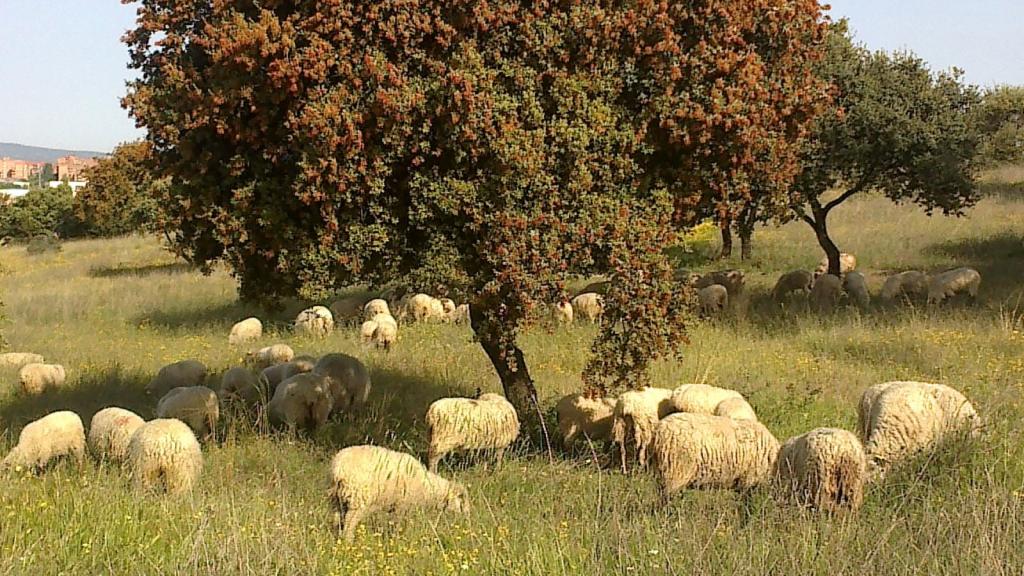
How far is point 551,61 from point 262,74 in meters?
2.61

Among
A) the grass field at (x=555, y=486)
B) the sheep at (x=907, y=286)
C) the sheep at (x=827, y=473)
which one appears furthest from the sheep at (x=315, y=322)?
the sheep at (x=827, y=473)

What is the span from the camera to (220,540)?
5508 millimetres

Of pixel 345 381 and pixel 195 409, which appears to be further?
pixel 345 381

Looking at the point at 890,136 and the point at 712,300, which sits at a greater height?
the point at 890,136

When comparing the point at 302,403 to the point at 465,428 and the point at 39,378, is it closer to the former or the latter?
the point at 465,428

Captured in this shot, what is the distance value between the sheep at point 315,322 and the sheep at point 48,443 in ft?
31.1

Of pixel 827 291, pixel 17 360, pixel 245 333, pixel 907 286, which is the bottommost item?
pixel 17 360

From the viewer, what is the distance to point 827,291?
60.3 feet

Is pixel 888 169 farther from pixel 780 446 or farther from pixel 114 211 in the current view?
pixel 114 211

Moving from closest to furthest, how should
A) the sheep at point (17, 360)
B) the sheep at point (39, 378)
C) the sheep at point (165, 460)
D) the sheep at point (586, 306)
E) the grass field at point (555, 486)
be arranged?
the grass field at point (555, 486), the sheep at point (165, 460), the sheep at point (39, 378), the sheep at point (17, 360), the sheep at point (586, 306)

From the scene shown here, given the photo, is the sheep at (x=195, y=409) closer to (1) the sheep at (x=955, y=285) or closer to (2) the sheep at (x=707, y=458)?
(2) the sheep at (x=707, y=458)

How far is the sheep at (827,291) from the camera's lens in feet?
59.5

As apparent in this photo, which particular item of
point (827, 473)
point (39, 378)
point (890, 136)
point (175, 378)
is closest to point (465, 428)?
point (827, 473)

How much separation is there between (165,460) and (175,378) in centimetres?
591
